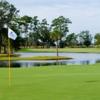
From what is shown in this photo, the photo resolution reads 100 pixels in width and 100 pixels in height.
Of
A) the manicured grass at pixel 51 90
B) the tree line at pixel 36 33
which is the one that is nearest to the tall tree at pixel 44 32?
the tree line at pixel 36 33

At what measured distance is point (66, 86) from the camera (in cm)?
1808

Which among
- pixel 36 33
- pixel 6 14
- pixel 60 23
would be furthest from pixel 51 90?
pixel 36 33

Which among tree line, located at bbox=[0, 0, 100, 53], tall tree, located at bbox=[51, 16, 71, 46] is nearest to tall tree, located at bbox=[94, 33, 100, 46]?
tree line, located at bbox=[0, 0, 100, 53]

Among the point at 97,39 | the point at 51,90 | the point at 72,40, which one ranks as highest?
the point at 97,39

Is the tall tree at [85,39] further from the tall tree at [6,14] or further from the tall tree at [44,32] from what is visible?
the tall tree at [6,14]

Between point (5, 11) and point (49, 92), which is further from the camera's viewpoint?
point (5, 11)

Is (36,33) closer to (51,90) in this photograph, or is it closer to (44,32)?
(44,32)

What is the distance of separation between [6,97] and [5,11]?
252 feet

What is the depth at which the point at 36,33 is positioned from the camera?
149 m

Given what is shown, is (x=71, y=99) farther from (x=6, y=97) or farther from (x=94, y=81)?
(x=94, y=81)

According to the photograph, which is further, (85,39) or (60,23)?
(85,39)

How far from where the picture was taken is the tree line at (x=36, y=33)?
90.0 m

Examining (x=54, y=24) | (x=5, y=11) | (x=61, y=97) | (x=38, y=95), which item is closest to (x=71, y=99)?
(x=61, y=97)

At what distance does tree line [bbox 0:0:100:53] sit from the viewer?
9000 cm
